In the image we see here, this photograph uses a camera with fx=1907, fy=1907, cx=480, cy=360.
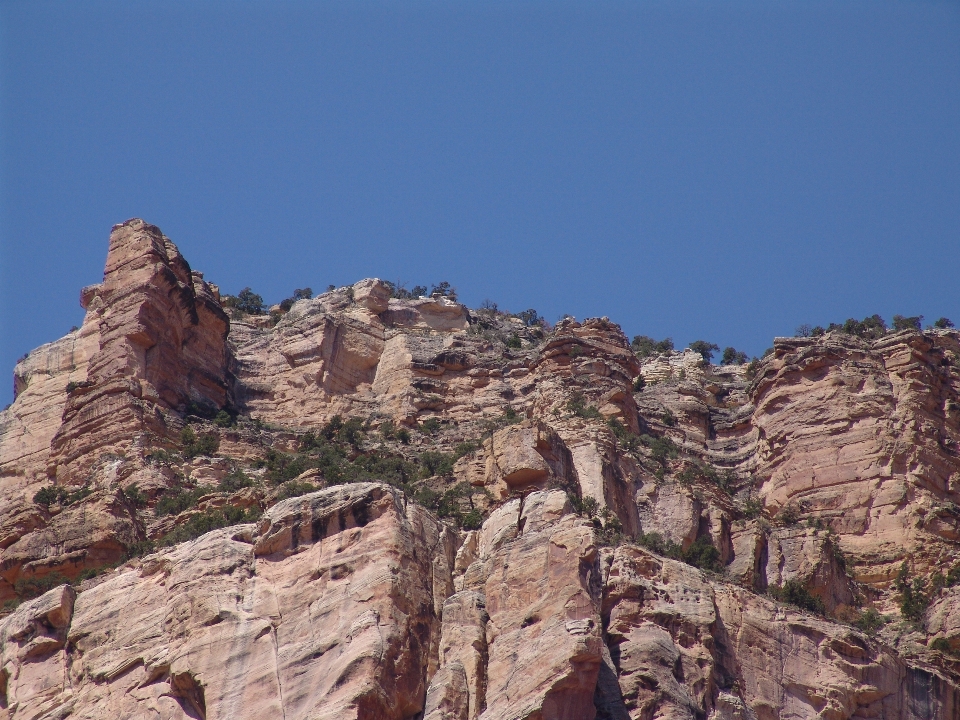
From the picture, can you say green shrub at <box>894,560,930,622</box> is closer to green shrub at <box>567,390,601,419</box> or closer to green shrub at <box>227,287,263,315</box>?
green shrub at <box>567,390,601,419</box>

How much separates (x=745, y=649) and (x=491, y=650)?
9.03 meters

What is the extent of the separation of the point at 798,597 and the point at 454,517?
11495mm

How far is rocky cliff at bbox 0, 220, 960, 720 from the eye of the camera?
174ft

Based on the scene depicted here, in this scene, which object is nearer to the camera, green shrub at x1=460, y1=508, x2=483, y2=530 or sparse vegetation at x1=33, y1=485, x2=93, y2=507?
green shrub at x1=460, y1=508, x2=483, y2=530

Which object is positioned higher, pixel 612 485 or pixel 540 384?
pixel 540 384

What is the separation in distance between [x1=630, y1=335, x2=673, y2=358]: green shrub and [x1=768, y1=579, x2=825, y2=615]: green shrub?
93.9 ft

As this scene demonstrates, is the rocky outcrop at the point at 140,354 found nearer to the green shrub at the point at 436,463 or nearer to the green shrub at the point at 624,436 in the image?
the green shrub at the point at 436,463

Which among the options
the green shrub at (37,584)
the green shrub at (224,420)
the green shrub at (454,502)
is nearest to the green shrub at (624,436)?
the green shrub at (454,502)

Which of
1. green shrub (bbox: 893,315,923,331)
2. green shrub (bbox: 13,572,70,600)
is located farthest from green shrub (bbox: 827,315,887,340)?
green shrub (bbox: 13,572,70,600)

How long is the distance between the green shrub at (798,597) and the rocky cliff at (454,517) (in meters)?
0.48

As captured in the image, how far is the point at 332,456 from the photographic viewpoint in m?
71.6

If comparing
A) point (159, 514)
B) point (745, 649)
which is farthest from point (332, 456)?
point (745, 649)

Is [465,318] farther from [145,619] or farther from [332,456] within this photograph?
[145,619]

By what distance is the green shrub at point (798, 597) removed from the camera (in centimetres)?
6159
